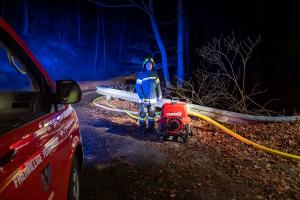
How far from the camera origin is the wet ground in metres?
4.78

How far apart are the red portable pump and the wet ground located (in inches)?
12.2

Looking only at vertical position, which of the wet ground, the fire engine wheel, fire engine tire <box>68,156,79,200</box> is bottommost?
the wet ground

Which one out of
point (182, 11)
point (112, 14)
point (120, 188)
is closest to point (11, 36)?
point (120, 188)

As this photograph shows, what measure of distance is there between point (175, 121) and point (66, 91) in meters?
4.64

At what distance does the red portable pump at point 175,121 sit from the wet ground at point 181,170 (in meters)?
0.31

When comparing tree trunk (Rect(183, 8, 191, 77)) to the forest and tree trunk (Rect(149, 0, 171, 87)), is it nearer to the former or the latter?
the forest

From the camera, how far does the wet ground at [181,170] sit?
478cm

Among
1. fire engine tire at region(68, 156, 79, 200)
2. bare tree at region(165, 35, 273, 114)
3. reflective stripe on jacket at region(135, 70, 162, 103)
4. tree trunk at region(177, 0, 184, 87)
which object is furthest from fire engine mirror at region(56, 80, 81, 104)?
tree trunk at region(177, 0, 184, 87)

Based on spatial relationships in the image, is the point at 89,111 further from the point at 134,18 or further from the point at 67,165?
the point at 134,18

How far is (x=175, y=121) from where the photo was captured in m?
7.13

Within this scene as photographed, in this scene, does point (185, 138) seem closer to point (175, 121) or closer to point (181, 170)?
point (175, 121)

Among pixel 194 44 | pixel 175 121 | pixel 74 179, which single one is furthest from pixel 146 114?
pixel 194 44

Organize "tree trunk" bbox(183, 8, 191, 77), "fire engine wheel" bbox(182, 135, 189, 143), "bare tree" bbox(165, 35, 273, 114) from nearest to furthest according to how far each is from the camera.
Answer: "fire engine wheel" bbox(182, 135, 189, 143), "bare tree" bbox(165, 35, 273, 114), "tree trunk" bbox(183, 8, 191, 77)

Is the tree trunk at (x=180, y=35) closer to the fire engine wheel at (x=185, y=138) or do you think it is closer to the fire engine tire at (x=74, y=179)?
the fire engine wheel at (x=185, y=138)
